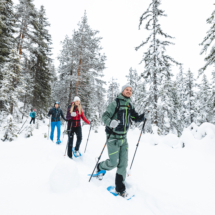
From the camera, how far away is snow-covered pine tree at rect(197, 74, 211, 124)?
80.5 ft

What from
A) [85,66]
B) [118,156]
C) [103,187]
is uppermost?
[85,66]

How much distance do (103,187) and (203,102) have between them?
30648mm

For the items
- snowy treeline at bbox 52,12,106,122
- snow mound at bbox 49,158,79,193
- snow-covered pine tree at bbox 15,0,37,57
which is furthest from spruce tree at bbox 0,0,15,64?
snow mound at bbox 49,158,79,193

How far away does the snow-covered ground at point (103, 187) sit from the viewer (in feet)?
7.60

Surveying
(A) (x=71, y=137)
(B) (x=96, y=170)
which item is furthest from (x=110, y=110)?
(A) (x=71, y=137)

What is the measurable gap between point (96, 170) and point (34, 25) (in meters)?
17.5

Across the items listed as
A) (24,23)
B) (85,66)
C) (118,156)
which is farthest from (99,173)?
(24,23)

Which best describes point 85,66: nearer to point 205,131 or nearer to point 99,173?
point 205,131

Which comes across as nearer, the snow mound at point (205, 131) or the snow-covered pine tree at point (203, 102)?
the snow mound at point (205, 131)

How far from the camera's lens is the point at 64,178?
2.78 metres

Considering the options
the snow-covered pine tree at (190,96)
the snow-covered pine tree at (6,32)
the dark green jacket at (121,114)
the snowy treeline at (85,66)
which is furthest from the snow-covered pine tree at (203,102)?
the snow-covered pine tree at (6,32)

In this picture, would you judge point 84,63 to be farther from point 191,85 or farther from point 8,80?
point 191,85

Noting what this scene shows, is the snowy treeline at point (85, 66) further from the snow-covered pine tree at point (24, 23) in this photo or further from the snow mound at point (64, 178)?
the snow mound at point (64, 178)

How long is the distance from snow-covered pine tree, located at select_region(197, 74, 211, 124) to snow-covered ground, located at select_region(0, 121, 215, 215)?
23.1 metres
